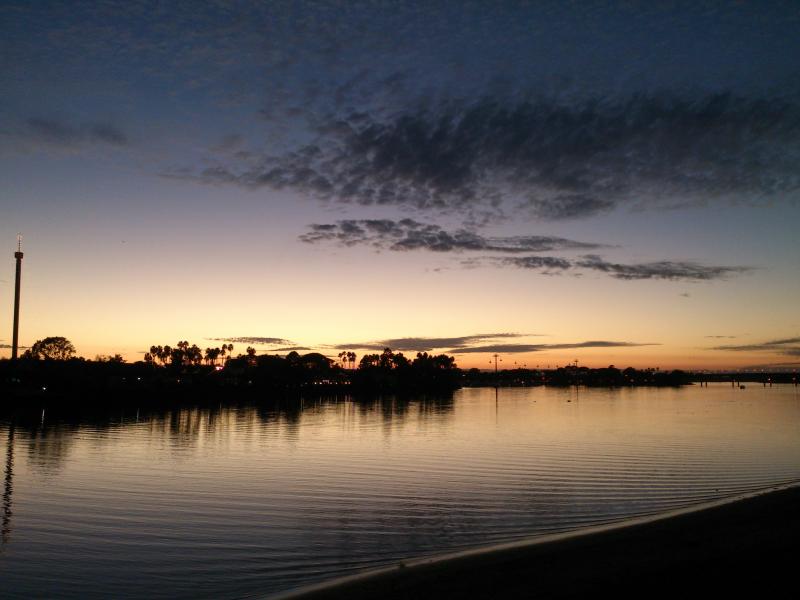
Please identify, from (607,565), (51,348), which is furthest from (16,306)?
(607,565)

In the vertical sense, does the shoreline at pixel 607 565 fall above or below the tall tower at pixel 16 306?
below

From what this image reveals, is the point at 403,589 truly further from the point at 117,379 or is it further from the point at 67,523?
the point at 117,379

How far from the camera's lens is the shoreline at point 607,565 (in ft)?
40.8

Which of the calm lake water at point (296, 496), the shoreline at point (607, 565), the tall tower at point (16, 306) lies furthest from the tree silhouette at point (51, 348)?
the shoreline at point (607, 565)

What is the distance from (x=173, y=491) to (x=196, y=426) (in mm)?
39125

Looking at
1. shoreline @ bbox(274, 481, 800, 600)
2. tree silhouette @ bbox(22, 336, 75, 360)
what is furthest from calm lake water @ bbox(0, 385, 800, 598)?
tree silhouette @ bbox(22, 336, 75, 360)

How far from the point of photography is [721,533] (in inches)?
663

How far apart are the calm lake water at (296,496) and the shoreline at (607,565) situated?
1.75 meters

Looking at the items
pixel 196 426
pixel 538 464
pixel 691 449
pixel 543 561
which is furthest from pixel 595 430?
pixel 543 561

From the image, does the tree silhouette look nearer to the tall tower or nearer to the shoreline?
the tall tower

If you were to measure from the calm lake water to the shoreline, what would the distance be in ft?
5.74

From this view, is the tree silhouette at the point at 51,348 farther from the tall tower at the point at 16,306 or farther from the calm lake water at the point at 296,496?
the calm lake water at the point at 296,496

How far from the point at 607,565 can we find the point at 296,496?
1515 centimetres

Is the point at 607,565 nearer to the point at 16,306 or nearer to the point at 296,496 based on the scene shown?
the point at 296,496
